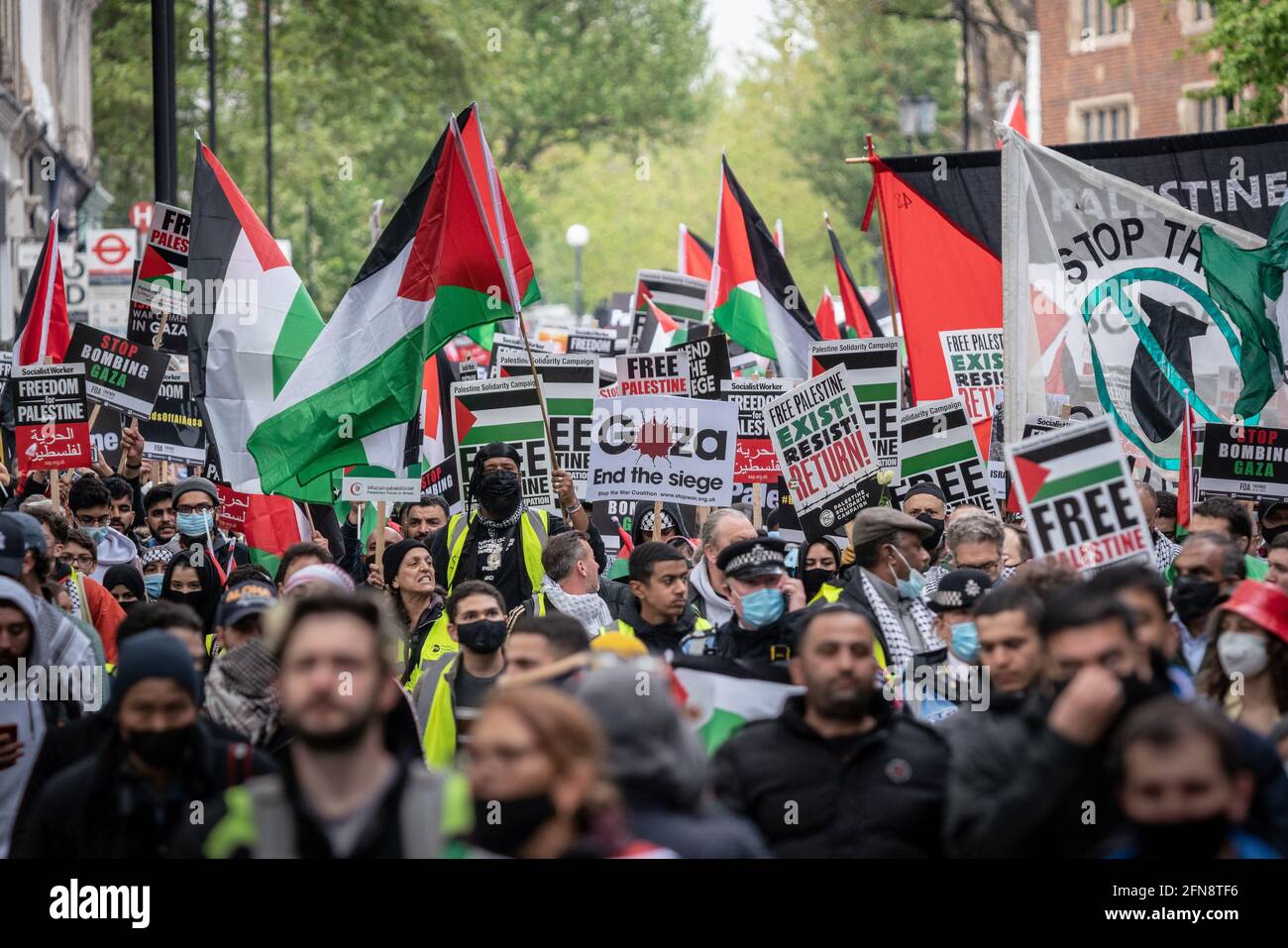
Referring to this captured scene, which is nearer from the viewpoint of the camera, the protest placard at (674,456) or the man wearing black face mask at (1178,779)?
the man wearing black face mask at (1178,779)

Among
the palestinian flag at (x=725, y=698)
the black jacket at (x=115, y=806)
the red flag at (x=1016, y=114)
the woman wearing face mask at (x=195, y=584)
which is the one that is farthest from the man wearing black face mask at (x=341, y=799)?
the red flag at (x=1016, y=114)

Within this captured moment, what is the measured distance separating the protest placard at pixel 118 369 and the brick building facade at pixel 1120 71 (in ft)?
98.7

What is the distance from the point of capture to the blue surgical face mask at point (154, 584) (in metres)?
11.0

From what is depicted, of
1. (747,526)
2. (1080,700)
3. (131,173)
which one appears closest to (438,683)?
(747,526)

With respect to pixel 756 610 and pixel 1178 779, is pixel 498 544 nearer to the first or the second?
pixel 756 610

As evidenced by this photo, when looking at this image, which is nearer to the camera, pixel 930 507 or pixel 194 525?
pixel 930 507

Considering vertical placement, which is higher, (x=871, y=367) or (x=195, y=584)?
(x=871, y=367)

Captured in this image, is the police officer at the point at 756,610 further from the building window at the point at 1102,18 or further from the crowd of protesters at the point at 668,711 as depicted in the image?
the building window at the point at 1102,18

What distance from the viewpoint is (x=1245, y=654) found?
20.0 feet

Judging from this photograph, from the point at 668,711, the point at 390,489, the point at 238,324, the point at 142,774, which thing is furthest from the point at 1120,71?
the point at 668,711

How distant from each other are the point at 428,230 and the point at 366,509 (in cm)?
273

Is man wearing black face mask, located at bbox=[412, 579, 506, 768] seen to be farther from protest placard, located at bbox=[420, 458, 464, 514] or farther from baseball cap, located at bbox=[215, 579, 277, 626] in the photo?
protest placard, located at bbox=[420, 458, 464, 514]

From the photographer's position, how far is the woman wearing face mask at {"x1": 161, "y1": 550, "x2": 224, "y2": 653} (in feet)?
31.6

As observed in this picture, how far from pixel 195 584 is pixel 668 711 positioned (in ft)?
18.4
